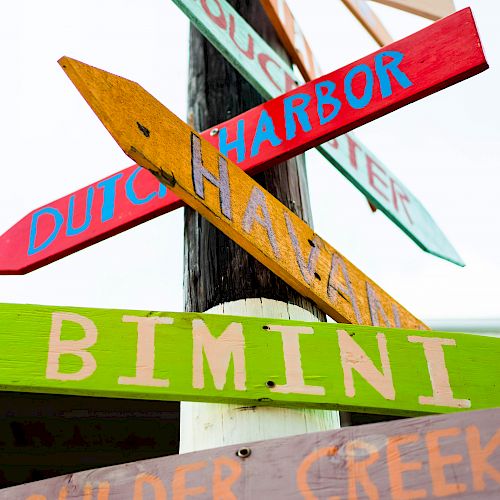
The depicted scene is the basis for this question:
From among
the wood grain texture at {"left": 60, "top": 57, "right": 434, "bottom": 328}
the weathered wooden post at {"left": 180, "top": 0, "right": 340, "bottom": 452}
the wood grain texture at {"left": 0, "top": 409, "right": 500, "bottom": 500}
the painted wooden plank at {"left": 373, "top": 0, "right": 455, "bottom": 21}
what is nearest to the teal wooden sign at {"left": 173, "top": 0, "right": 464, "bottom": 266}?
the weathered wooden post at {"left": 180, "top": 0, "right": 340, "bottom": 452}

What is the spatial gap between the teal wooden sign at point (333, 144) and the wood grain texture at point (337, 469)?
Result: 1.43 meters

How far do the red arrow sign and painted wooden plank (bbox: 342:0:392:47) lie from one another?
1.69m

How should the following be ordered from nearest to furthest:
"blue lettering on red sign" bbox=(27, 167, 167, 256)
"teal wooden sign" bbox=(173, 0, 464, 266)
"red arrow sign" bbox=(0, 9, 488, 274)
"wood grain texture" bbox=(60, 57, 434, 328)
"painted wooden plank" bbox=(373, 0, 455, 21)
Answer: "wood grain texture" bbox=(60, 57, 434, 328)
"red arrow sign" bbox=(0, 9, 488, 274)
"blue lettering on red sign" bbox=(27, 167, 167, 256)
"teal wooden sign" bbox=(173, 0, 464, 266)
"painted wooden plank" bbox=(373, 0, 455, 21)

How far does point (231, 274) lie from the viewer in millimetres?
2275

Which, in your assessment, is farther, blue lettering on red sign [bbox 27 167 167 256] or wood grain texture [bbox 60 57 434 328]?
blue lettering on red sign [bbox 27 167 167 256]

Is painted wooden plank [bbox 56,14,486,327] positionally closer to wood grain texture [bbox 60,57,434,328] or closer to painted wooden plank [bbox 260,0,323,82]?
wood grain texture [bbox 60,57,434,328]

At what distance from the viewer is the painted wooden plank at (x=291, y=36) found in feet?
10.6

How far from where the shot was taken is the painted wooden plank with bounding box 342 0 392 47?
3.90 metres

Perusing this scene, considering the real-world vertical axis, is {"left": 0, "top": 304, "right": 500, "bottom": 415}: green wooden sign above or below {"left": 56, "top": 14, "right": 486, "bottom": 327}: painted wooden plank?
below

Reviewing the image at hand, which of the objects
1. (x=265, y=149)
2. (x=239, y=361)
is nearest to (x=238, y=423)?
(x=239, y=361)

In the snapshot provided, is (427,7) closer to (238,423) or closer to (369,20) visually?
(369,20)

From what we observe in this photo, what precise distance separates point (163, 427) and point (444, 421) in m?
1.90

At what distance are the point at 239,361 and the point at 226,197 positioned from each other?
41 cm

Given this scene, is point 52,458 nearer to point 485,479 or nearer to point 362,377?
point 362,377
